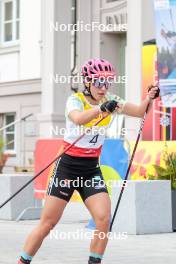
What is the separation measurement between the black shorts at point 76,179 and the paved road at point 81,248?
1298 mm

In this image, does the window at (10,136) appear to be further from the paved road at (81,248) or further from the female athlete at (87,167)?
the female athlete at (87,167)

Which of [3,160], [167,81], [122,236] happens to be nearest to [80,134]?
[122,236]

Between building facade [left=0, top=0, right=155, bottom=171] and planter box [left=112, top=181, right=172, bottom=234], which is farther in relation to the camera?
building facade [left=0, top=0, right=155, bottom=171]

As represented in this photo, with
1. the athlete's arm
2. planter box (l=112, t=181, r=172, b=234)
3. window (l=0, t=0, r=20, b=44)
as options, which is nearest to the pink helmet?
the athlete's arm

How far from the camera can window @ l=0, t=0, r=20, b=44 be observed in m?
25.8

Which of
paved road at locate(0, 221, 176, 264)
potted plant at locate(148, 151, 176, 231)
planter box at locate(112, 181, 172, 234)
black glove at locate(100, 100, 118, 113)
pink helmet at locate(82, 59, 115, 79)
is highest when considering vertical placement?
pink helmet at locate(82, 59, 115, 79)

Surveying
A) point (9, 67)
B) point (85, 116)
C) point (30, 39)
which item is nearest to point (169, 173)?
point (85, 116)

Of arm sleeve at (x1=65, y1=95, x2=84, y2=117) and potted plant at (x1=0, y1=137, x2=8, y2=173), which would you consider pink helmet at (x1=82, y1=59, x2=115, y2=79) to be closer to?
arm sleeve at (x1=65, y1=95, x2=84, y2=117)

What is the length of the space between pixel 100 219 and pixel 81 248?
7.99 feet

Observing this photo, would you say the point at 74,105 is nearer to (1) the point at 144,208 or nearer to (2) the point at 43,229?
(2) the point at 43,229

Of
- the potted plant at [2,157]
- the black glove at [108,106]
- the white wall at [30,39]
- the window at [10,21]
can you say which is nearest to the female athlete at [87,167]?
the black glove at [108,106]

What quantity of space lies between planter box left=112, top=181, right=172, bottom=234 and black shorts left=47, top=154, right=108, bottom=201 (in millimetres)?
3389

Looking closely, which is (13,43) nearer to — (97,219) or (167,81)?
(167,81)

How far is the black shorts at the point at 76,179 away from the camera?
645 centimetres
